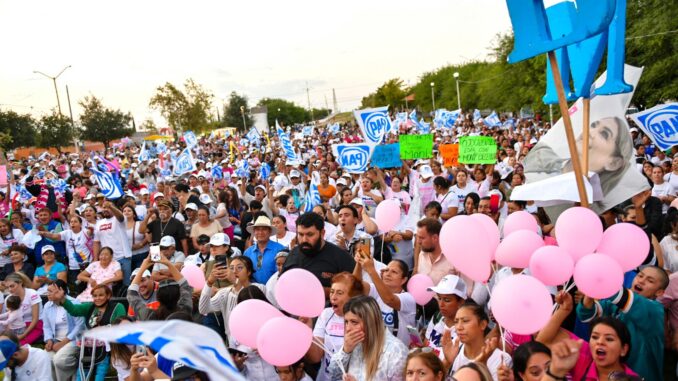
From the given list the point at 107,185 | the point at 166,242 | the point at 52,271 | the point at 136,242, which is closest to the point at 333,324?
the point at 166,242

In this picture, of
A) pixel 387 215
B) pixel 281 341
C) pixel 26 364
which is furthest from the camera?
pixel 387 215

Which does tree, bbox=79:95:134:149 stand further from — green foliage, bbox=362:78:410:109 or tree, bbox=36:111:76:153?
green foliage, bbox=362:78:410:109

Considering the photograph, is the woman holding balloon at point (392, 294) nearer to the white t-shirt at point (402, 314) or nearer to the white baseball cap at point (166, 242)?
the white t-shirt at point (402, 314)

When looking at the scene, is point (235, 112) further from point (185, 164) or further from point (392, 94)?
point (185, 164)

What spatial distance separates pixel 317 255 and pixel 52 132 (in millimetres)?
47777

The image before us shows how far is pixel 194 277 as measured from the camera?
5.41 metres

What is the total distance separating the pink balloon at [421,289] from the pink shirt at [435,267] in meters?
0.23

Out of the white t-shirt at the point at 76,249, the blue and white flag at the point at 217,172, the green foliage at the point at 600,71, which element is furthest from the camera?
the green foliage at the point at 600,71

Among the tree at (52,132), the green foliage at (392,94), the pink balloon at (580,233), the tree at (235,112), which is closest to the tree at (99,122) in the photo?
the tree at (52,132)

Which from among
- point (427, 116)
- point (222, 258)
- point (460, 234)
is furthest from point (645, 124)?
point (427, 116)

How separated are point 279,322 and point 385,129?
7829 mm

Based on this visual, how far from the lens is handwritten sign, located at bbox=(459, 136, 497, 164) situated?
33.6 feet

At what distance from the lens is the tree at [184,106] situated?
43156 millimetres

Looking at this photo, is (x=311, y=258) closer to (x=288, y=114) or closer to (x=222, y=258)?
(x=222, y=258)
